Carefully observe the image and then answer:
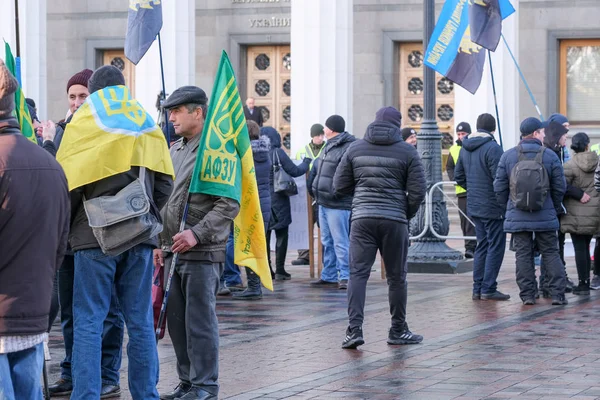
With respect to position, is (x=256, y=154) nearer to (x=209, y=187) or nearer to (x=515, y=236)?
(x=515, y=236)

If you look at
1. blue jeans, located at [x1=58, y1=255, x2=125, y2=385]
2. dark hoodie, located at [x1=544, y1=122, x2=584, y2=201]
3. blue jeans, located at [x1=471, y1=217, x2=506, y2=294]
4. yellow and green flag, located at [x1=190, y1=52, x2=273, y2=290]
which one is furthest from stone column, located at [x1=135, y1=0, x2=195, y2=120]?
yellow and green flag, located at [x1=190, y1=52, x2=273, y2=290]

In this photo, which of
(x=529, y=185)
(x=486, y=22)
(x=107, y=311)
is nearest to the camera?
(x=107, y=311)

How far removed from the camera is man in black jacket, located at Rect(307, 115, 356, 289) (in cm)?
1382

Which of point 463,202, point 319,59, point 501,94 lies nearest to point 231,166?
point 463,202

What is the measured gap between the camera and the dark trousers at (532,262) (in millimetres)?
12711

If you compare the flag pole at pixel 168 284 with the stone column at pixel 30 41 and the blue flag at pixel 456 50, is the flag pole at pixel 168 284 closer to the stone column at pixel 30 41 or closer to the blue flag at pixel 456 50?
the blue flag at pixel 456 50

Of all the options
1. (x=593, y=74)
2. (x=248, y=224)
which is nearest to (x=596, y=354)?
Answer: (x=248, y=224)

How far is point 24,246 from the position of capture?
5.10 meters

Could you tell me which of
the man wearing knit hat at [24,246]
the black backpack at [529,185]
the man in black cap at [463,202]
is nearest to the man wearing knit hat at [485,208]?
the black backpack at [529,185]

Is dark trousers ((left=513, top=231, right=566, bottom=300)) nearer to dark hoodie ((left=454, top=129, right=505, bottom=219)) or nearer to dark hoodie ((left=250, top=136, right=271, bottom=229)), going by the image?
dark hoodie ((left=454, top=129, right=505, bottom=219))

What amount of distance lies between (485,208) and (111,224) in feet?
Result: 22.5

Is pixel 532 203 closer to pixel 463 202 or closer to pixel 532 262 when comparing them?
pixel 532 262

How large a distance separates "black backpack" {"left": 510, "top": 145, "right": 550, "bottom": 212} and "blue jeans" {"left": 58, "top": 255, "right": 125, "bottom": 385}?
562 cm

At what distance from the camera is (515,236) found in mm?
12789
